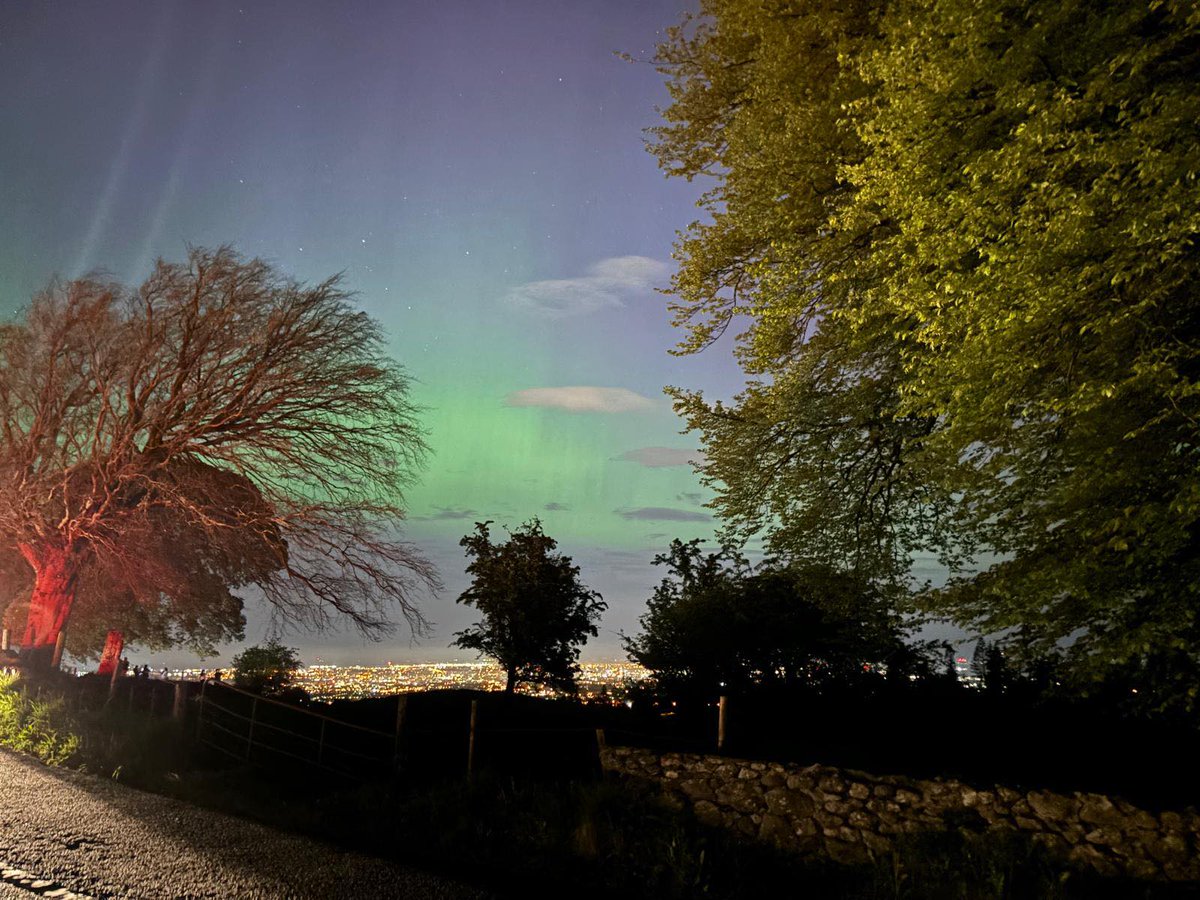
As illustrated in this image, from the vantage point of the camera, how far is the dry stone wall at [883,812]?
7152 millimetres

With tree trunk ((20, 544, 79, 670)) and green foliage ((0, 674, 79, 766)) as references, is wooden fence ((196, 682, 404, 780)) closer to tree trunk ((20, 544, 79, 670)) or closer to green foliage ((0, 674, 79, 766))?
green foliage ((0, 674, 79, 766))

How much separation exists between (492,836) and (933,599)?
8137 mm

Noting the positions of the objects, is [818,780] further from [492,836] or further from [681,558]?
[681,558]

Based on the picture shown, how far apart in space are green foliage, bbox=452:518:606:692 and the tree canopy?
1531 centimetres

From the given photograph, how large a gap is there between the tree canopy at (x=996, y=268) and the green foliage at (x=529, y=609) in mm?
15309

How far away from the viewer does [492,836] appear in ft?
25.4

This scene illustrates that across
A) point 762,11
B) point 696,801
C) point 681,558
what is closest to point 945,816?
point 696,801

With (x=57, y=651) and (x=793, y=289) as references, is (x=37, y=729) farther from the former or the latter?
(x=793, y=289)

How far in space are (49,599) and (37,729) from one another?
890 cm

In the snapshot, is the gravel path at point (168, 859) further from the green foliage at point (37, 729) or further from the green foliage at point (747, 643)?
the green foliage at point (747, 643)

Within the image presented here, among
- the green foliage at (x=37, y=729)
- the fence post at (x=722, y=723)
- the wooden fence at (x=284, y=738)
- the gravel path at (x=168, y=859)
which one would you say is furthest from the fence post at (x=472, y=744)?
the green foliage at (x=37, y=729)

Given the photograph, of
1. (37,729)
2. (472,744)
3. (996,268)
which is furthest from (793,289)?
(37,729)

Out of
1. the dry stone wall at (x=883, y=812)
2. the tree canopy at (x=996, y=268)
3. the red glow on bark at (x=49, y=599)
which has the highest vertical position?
the tree canopy at (x=996, y=268)

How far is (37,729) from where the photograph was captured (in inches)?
514
